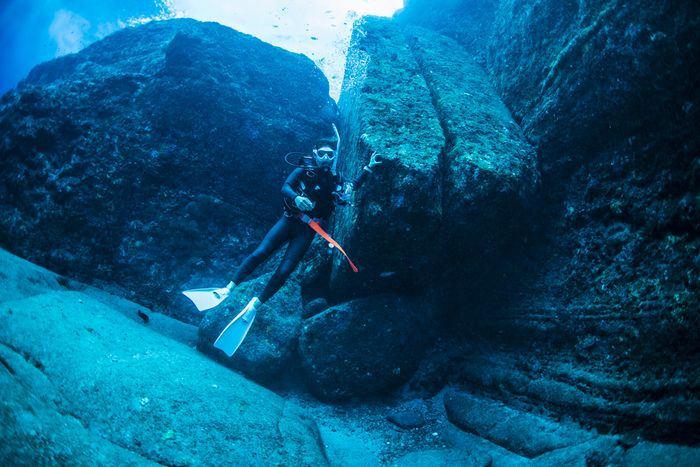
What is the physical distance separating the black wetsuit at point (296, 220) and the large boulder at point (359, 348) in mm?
1037

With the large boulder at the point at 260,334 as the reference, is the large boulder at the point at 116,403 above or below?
above

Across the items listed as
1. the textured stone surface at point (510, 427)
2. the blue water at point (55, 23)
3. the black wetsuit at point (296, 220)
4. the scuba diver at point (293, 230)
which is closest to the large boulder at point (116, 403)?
the scuba diver at point (293, 230)

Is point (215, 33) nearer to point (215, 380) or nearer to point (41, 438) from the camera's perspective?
point (215, 380)

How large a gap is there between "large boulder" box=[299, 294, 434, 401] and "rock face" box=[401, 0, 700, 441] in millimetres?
1379

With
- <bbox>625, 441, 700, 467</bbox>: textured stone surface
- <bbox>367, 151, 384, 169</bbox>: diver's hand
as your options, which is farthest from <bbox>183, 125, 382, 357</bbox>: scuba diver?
<bbox>625, 441, 700, 467</bbox>: textured stone surface

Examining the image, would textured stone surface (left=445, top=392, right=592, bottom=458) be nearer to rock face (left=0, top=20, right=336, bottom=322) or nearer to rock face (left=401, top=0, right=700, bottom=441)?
rock face (left=401, top=0, right=700, bottom=441)

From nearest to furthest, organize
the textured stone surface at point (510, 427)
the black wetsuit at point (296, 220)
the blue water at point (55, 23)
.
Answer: the textured stone surface at point (510, 427) < the black wetsuit at point (296, 220) < the blue water at point (55, 23)

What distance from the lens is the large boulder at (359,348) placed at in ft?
16.6

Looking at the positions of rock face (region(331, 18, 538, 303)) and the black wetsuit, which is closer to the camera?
rock face (region(331, 18, 538, 303))

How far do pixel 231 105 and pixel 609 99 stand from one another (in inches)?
263

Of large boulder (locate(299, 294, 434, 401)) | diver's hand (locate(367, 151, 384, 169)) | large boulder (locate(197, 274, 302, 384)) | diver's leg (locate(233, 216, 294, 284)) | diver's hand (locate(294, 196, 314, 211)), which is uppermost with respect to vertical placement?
diver's hand (locate(367, 151, 384, 169))

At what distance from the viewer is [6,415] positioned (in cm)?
178

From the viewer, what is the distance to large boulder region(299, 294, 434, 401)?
200 inches

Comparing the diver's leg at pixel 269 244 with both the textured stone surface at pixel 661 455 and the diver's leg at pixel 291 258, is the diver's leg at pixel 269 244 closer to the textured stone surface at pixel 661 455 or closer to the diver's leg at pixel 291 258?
the diver's leg at pixel 291 258
